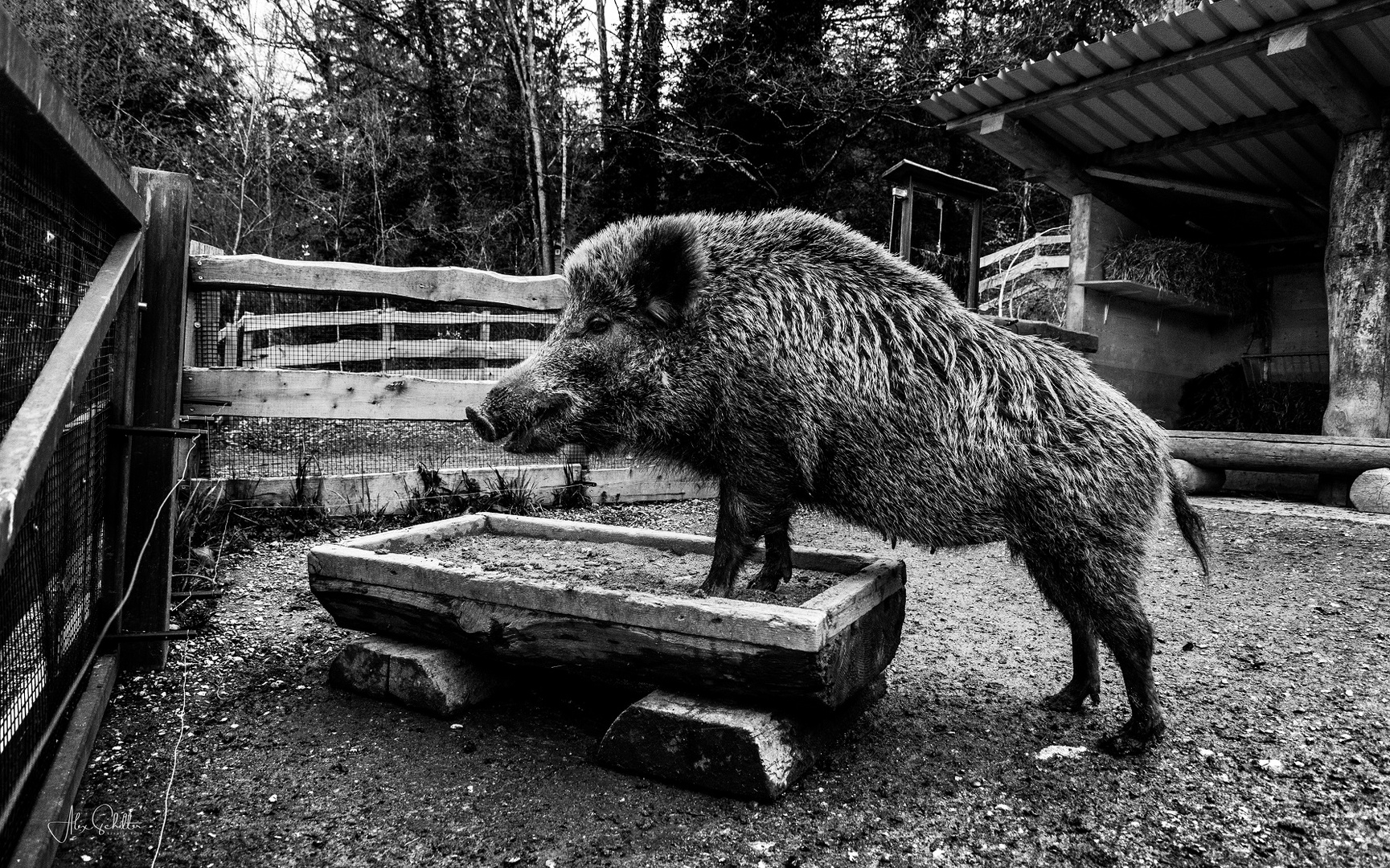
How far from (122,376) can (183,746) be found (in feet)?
4.80

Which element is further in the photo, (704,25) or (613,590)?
(704,25)

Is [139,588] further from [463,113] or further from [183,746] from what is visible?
[463,113]

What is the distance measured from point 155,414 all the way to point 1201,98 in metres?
7.85

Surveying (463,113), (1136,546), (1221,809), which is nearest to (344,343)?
(1136,546)

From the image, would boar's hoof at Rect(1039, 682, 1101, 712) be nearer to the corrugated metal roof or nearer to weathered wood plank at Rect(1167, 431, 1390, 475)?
weathered wood plank at Rect(1167, 431, 1390, 475)

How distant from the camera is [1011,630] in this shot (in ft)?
14.7

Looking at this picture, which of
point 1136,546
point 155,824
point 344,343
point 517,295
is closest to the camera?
point 155,824

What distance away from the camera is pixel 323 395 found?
5344 mm

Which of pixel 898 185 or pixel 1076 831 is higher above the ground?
pixel 898 185

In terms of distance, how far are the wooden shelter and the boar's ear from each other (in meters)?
4.84

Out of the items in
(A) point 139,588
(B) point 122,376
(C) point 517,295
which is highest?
(C) point 517,295

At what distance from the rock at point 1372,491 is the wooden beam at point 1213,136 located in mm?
2891

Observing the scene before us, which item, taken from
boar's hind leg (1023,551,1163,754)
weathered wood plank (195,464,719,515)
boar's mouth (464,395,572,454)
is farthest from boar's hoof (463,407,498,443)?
Result: boar's hind leg (1023,551,1163,754)
